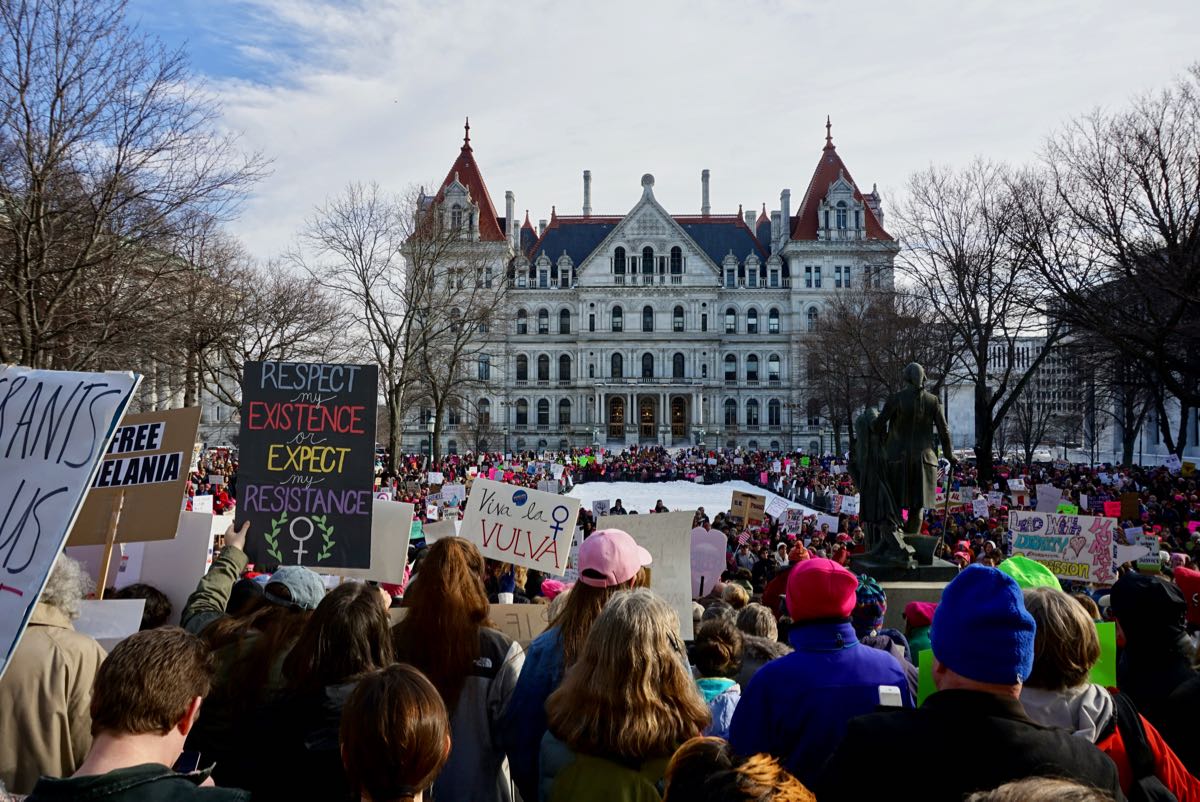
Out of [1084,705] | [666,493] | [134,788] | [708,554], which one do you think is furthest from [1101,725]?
[666,493]

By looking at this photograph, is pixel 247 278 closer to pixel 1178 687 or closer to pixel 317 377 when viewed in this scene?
pixel 317 377

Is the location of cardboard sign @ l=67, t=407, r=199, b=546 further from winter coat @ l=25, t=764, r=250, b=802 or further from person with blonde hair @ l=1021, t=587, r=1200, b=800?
person with blonde hair @ l=1021, t=587, r=1200, b=800

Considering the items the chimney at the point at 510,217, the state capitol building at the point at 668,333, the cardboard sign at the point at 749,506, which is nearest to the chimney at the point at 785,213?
the state capitol building at the point at 668,333

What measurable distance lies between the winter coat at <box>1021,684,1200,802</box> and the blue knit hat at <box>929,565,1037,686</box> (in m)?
0.50

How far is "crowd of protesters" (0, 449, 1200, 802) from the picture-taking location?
89.0 inches

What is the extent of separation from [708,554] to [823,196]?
61208 millimetres

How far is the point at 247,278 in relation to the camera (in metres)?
26.4

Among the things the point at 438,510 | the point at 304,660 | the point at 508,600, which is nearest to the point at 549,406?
the point at 438,510

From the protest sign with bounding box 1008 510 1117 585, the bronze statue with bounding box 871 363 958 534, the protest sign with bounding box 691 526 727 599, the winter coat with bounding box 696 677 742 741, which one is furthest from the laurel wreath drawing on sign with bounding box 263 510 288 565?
the protest sign with bounding box 1008 510 1117 585

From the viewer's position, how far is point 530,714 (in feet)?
10.8

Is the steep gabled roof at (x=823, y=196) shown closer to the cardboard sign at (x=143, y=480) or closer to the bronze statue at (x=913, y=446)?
the bronze statue at (x=913, y=446)

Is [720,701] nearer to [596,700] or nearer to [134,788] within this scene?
[596,700]

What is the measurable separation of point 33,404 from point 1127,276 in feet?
70.1

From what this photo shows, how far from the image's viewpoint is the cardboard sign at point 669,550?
6.29 metres
